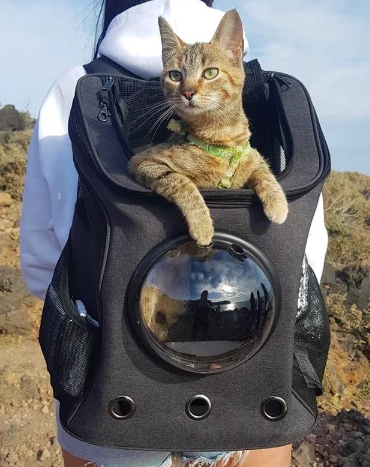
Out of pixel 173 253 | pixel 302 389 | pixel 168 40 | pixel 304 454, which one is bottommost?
pixel 304 454

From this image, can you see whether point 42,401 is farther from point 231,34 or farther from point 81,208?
point 231,34

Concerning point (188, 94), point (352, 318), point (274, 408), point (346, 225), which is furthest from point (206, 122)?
point (346, 225)

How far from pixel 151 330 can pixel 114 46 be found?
2.96 feet

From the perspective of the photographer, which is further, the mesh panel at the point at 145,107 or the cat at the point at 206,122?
the mesh panel at the point at 145,107

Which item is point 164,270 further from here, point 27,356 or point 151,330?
point 27,356

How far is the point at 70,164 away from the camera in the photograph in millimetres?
1630

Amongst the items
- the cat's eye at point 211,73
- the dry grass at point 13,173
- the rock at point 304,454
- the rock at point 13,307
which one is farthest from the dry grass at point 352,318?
the dry grass at point 13,173

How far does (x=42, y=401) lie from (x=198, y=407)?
10.6 feet

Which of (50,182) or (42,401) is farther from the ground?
(50,182)

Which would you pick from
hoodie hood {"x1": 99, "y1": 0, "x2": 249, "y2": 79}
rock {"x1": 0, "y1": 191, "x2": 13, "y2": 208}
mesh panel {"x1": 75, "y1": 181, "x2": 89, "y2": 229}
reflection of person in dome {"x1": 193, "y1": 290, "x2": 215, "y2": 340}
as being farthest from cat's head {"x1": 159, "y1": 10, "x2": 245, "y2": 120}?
rock {"x1": 0, "y1": 191, "x2": 13, "y2": 208}

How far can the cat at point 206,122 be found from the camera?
141 centimetres

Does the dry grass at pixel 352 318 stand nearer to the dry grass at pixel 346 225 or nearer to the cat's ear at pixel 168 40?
the dry grass at pixel 346 225

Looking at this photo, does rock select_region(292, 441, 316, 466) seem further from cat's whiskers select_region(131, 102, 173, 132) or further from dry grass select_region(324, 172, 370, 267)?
dry grass select_region(324, 172, 370, 267)

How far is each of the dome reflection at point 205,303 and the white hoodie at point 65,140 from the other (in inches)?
19.0
